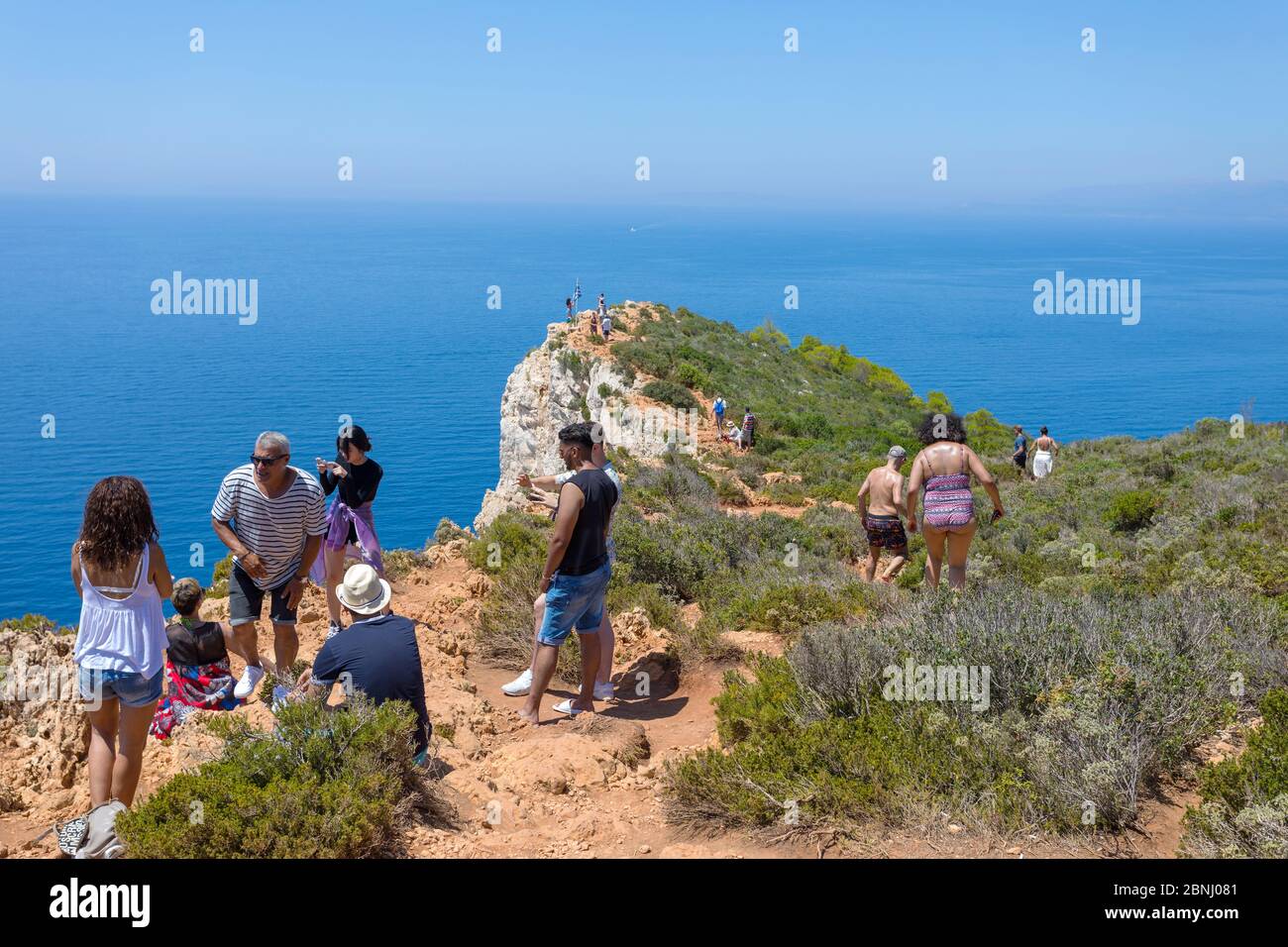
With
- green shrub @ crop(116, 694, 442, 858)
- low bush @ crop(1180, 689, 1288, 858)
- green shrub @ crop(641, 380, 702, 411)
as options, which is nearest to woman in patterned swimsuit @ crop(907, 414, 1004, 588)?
low bush @ crop(1180, 689, 1288, 858)

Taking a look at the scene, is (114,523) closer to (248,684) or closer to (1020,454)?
(248,684)

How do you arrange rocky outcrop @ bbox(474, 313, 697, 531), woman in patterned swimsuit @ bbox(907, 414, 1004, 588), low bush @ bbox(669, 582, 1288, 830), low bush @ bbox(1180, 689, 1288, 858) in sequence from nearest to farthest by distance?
low bush @ bbox(1180, 689, 1288, 858)
low bush @ bbox(669, 582, 1288, 830)
woman in patterned swimsuit @ bbox(907, 414, 1004, 588)
rocky outcrop @ bbox(474, 313, 697, 531)

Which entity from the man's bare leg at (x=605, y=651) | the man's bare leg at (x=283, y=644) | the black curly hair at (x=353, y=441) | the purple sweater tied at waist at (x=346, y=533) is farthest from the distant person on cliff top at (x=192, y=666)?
the man's bare leg at (x=605, y=651)

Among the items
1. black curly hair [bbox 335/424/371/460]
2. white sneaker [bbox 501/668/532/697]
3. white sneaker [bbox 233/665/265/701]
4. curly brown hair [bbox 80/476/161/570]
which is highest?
black curly hair [bbox 335/424/371/460]

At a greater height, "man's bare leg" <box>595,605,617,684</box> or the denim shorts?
the denim shorts

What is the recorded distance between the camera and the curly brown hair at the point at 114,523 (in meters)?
4.48

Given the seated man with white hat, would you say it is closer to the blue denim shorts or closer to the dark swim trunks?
the blue denim shorts

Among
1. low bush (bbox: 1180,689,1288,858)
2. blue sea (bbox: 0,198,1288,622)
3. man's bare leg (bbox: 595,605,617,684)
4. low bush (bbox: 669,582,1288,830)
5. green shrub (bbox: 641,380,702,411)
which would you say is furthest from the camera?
blue sea (bbox: 0,198,1288,622)

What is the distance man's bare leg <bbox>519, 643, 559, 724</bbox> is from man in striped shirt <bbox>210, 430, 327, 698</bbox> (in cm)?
167

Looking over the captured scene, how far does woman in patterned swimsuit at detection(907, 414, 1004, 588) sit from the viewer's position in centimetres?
743

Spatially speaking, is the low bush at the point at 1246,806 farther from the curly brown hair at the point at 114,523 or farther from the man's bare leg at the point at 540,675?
the curly brown hair at the point at 114,523

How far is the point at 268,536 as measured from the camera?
6.09 meters
